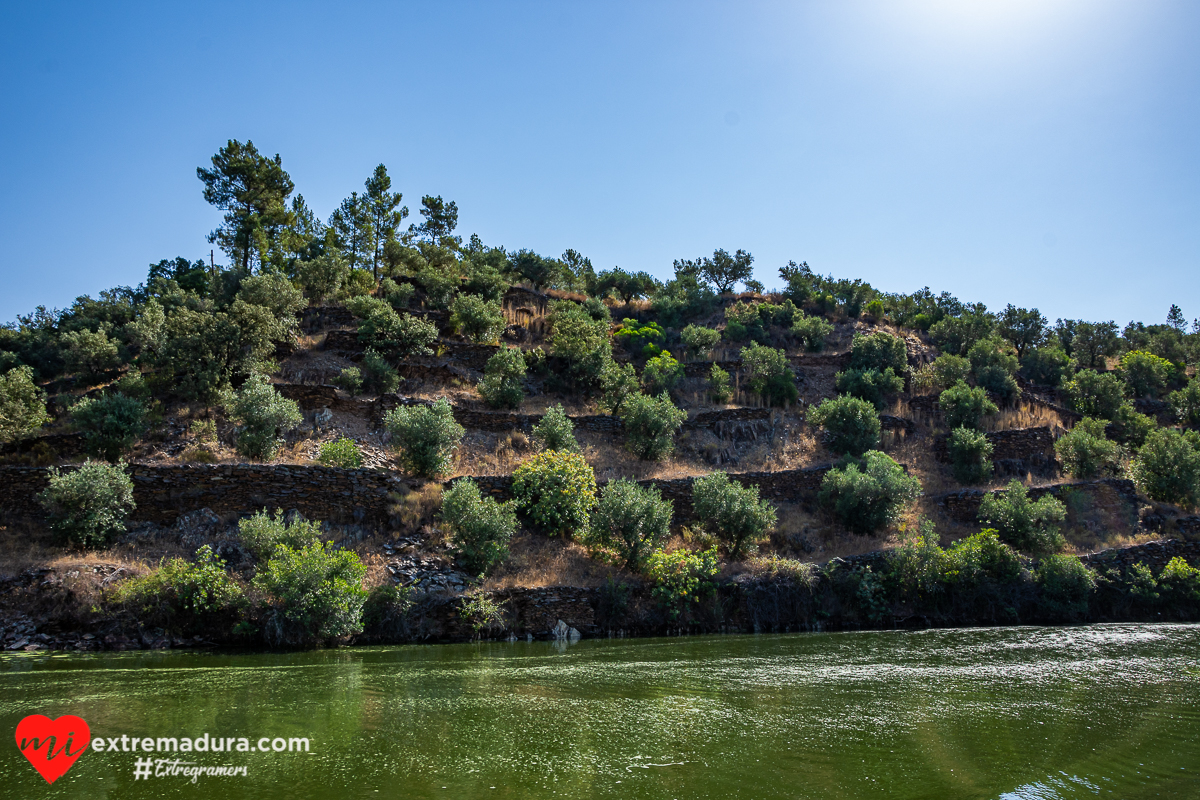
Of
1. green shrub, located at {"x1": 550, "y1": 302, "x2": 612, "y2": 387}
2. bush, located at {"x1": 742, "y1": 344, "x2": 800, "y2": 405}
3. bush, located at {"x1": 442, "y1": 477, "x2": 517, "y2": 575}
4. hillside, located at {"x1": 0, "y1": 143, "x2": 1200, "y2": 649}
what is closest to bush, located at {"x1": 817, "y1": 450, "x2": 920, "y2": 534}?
hillside, located at {"x1": 0, "y1": 143, "x2": 1200, "y2": 649}

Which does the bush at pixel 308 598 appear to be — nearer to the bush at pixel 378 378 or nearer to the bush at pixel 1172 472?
the bush at pixel 378 378

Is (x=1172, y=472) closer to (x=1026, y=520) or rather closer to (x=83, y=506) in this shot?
(x=1026, y=520)

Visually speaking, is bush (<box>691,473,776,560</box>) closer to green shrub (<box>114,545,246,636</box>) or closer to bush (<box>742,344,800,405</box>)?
bush (<box>742,344,800,405</box>)

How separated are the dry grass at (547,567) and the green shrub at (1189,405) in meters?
36.4

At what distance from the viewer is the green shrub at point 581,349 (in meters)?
32.9

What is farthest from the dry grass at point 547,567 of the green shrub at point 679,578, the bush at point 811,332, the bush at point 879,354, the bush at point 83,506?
the bush at point 811,332

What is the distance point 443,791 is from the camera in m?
6.47

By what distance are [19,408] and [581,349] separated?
22.1 meters

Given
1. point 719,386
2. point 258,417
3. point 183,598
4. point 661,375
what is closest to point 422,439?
point 258,417

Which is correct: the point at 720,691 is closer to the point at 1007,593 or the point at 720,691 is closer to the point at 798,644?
the point at 798,644

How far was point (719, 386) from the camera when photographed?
34750mm

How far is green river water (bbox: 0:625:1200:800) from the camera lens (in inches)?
267

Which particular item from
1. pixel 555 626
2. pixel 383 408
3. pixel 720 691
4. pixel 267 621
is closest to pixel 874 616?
pixel 555 626

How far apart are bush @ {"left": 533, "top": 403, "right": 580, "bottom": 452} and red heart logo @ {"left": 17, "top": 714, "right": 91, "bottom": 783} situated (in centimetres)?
1832
